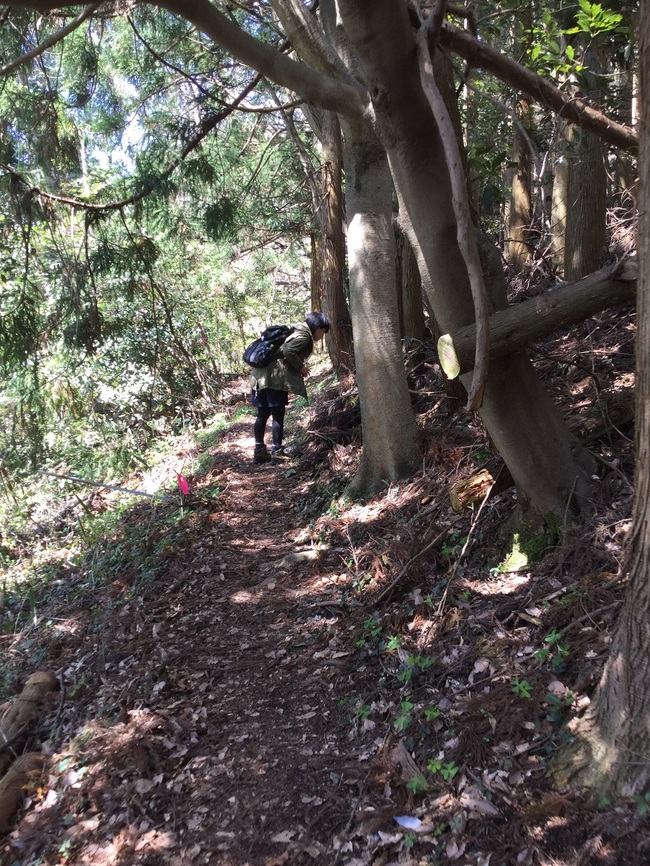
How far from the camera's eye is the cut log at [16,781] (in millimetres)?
3359

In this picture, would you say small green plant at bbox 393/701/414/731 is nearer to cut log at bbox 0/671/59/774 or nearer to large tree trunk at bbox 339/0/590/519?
large tree trunk at bbox 339/0/590/519

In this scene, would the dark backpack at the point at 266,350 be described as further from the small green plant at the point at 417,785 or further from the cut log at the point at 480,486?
the small green plant at the point at 417,785

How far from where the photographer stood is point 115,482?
35.3 ft

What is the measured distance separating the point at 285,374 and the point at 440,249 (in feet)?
14.5

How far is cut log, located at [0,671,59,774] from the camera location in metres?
3.91

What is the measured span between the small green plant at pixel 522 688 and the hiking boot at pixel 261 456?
5860 mm

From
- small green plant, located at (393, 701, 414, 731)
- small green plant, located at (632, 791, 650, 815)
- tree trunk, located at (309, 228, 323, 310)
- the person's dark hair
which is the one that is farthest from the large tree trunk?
tree trunk, located at (309, 228, 323, 310)

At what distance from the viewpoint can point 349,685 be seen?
12.5 feet

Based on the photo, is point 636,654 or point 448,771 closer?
point 636,654

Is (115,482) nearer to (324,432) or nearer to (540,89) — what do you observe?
(324,432)

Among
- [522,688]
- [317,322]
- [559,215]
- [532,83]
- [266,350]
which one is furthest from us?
[559,215]

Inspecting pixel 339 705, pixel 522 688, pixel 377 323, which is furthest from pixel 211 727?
pixel 377 323

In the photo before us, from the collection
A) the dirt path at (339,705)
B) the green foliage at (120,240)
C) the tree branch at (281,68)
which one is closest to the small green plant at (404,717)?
the dirt path at (339,705)

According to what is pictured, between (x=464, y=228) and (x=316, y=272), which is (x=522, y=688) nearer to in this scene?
(x=464, y=228)
